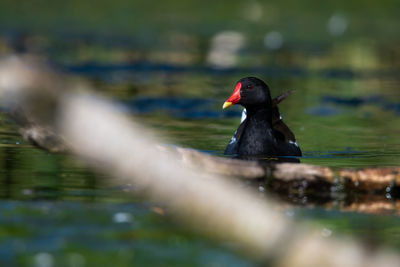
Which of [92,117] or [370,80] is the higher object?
[370,80]

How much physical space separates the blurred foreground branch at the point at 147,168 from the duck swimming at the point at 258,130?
18.5 feet

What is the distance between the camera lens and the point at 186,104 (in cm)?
1245

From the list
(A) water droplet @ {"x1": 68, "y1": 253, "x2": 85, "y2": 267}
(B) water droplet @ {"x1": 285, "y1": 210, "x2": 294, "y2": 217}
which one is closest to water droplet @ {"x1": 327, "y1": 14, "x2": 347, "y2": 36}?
(B) water droplet @ {"x1": 285, "y1": 210, "x2": 294, "y2": 217}

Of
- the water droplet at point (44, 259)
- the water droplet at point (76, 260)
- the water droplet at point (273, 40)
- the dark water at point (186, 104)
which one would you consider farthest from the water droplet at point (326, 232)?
the water droplet at point (273, 40)

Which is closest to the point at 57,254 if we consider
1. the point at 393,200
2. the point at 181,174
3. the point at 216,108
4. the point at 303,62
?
the point at 181,174

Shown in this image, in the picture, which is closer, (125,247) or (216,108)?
(125,247)

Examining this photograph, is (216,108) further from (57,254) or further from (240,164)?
(57,254)

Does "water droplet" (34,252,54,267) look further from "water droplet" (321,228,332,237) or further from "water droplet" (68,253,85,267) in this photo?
"water droplet" (321,228,332,237)

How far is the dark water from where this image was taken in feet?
12.8

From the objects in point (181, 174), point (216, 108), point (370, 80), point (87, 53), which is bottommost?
point (181, 174)

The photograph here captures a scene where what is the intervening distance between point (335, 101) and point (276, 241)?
11215 millimetres

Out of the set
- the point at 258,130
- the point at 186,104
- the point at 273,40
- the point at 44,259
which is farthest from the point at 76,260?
the point at 273,40

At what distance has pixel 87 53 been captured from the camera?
2031 cm

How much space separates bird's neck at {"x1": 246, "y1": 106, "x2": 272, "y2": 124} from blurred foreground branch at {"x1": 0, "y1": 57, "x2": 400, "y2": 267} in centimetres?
610
